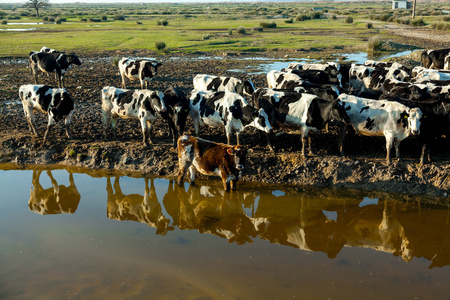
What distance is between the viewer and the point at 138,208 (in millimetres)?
9914

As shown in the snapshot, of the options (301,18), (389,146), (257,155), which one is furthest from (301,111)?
(301,18)

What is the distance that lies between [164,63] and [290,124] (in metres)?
16.7

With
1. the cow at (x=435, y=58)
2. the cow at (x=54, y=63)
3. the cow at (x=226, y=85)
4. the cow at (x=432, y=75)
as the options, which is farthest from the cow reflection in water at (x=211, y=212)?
the cow at (x=435, y=58)

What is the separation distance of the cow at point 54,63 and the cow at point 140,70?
271cm

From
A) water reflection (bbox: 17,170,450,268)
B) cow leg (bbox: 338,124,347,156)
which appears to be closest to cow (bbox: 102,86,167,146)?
water reflection (bbox: 17,170,450,268)

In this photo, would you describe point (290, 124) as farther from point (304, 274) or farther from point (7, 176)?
point (7, 176)

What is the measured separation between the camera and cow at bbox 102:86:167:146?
12.0 meters

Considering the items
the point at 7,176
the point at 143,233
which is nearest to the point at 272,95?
the point at 143,233

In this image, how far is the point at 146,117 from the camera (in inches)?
475

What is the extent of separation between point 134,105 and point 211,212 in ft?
14.6

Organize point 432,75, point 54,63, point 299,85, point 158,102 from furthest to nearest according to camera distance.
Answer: point 54,63, point 432,75, point 299,85, point 158,102

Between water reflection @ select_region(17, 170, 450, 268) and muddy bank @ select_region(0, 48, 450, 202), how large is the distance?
0.49 m

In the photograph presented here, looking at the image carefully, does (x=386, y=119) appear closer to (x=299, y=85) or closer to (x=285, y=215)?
(x=285, y=215)

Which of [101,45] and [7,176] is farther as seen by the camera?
[101,45]
